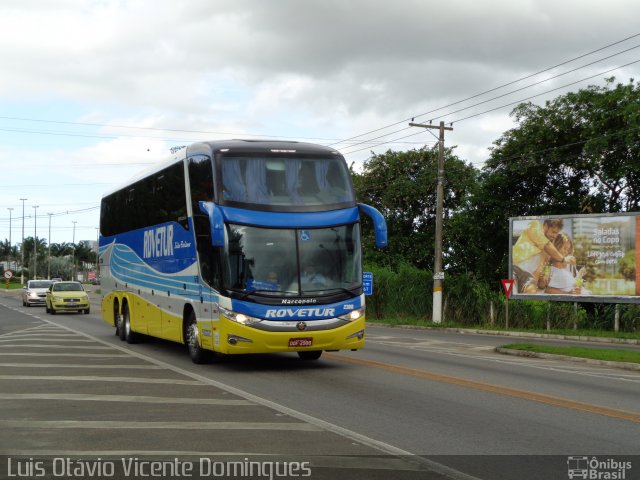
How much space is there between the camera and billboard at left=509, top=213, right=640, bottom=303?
29625 millimetres

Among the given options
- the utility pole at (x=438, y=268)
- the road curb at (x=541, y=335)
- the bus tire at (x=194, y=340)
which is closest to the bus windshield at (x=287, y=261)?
the bus tire at (x=194, y=340)

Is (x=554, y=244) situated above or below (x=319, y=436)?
above

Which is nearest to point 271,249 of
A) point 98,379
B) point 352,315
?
point 352,315

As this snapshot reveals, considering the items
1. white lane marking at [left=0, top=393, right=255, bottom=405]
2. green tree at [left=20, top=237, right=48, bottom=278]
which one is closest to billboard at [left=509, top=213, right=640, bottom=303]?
white lane marking at [left=0, top=393, right=255, bottom=405]

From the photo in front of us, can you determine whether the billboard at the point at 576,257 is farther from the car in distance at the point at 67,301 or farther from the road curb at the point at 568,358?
the car in distance at the point at 67,301

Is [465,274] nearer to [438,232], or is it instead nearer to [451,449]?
[438,232]

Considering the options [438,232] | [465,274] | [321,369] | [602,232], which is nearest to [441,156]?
[438,232]

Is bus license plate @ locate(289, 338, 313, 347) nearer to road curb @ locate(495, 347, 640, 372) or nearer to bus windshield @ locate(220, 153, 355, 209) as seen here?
bus windshield @ locate(220, 153, 355, 209)

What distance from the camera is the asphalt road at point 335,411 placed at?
7859 millimetres

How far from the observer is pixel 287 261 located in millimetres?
14586

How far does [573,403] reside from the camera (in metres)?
11.4

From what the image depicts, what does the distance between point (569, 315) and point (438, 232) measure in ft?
22.0

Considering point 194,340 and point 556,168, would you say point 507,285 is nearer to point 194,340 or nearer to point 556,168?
point 556,168

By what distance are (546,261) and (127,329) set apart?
17.3m
